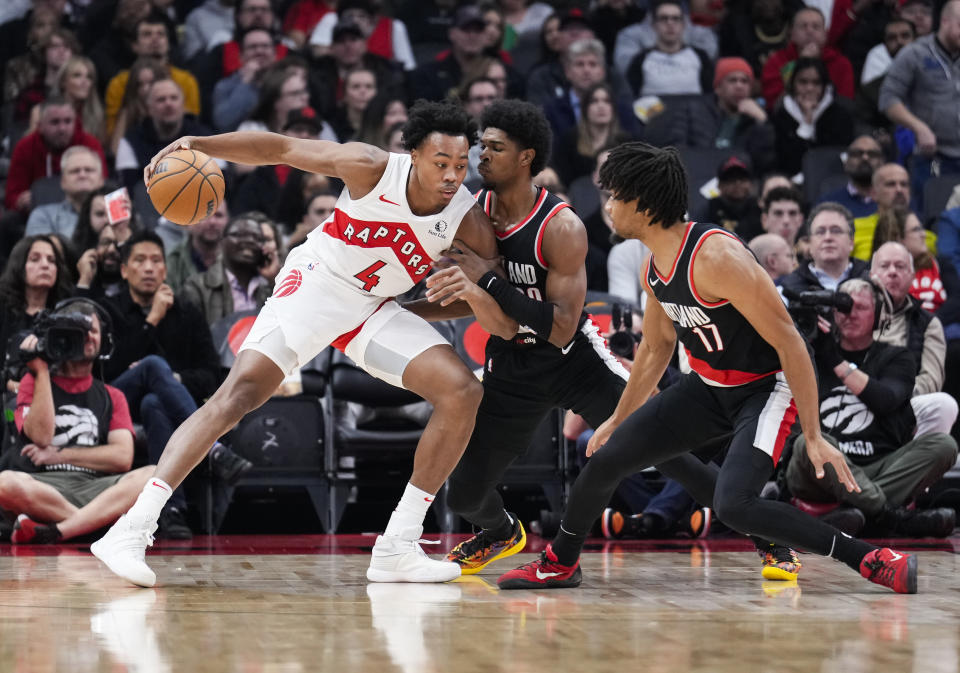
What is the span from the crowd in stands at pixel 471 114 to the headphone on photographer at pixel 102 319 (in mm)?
300

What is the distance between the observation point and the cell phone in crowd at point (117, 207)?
7.78 meters

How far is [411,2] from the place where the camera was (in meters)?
12.0

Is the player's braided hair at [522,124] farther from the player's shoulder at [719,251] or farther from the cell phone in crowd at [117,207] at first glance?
the cell phone in crowd at [117,207]

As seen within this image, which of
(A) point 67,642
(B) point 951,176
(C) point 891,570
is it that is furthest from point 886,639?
(B) point 951,176

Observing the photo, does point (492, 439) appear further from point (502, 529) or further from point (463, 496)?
point (502, 529)

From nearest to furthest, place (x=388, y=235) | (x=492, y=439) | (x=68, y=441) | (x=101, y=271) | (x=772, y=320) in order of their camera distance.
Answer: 1. (x=772, y=320)
2. (x=388, y=235)
3. (x=492, y=439)
4. (x=68, y=441)
5. (x=101, y=271)

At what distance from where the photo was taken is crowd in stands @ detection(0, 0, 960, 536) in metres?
7.43

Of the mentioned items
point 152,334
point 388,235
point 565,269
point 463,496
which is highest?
point 388,235

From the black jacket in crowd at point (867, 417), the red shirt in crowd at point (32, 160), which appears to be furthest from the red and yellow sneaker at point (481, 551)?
the red shirt in crowd at point (32, 160)

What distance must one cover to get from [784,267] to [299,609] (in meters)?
4.60

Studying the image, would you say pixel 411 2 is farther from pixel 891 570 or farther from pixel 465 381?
pixel 891 570

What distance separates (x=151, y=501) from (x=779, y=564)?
2354 mm

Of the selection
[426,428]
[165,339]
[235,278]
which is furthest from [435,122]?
[235,278]

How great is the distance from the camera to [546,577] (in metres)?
4.64
